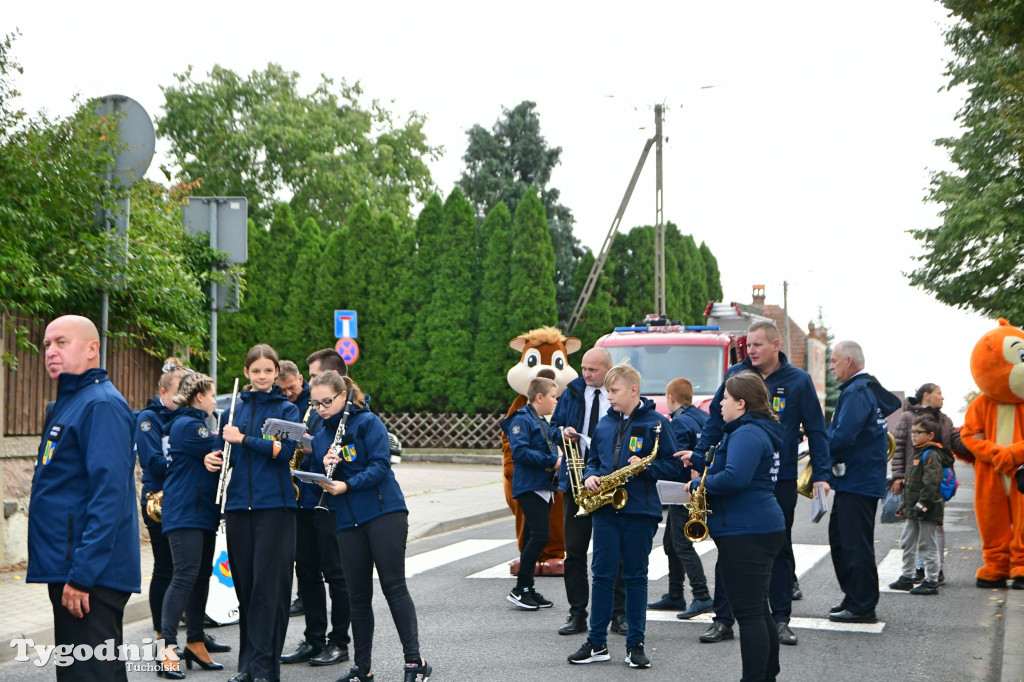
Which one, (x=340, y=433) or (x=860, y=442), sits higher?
(x=340, y=433)

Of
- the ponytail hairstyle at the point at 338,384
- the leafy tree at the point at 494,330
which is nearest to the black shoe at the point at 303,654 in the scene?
the ponytail hairstyle at the point at 338,384

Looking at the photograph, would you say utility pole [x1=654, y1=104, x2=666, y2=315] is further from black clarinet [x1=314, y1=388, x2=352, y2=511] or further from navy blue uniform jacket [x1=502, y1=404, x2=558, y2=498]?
black clarinet [x1=314, y1=388, x2=352, y2=511]

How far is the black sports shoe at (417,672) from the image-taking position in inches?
240

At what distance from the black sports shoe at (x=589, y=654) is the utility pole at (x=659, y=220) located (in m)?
17.7

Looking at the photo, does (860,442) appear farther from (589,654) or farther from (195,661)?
(195,661)

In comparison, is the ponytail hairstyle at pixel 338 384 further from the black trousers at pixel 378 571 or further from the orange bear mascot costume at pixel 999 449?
the orange bear mascot costume at pixel 999 449

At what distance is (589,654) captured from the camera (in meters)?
6.83

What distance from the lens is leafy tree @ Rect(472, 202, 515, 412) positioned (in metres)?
29.8

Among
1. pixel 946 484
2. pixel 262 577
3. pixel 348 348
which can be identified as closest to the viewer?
pixel 262 577

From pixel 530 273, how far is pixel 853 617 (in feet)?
74.5

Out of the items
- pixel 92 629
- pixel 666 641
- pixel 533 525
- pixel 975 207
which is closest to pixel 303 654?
pixel 533 525

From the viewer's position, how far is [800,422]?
7.45 m

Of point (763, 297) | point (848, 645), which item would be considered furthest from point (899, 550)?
point (763, 297)

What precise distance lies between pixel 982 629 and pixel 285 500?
5.14m
